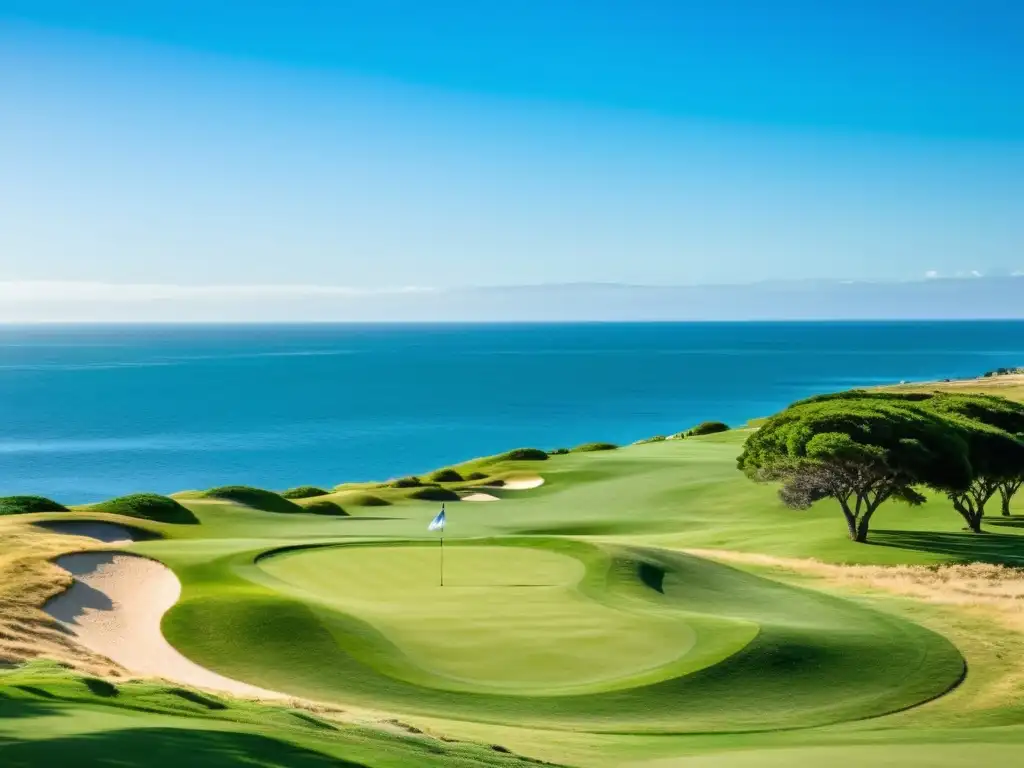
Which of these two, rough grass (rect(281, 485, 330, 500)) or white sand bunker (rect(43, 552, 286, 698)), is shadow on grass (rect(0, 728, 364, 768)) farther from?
rough grass (rect(281, 485, 330, 500))

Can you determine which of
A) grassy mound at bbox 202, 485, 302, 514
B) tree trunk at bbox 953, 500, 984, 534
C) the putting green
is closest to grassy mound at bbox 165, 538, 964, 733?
the putting green

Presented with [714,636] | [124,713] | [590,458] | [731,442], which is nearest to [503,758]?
[124,713]

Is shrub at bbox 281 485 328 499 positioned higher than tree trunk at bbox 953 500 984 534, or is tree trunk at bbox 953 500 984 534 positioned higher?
shrub at bbox 281 485 328 499

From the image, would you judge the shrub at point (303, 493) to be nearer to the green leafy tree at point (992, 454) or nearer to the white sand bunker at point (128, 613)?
the white sand bunker at point (128, 613)

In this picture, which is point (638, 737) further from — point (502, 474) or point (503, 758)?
point (502, 474)

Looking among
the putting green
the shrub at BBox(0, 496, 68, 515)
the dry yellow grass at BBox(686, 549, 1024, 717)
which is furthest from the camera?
the shrub at BBox(0, 496, 68, 515)

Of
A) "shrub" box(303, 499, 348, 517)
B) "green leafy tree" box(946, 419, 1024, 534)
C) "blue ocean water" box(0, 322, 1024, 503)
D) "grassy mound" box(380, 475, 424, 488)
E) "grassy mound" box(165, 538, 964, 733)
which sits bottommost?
"grassy mound" box(165, 538, 964, 733)
